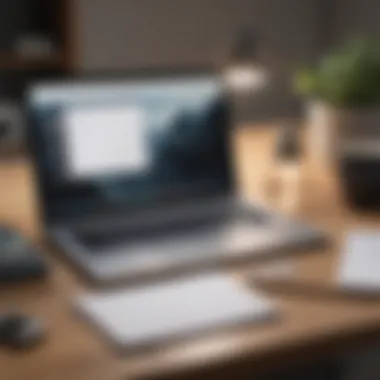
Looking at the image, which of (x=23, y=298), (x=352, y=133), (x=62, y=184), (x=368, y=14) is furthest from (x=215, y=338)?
(x=368, y=14)

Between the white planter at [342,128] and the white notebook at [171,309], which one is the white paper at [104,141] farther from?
the white planter at [342,128]

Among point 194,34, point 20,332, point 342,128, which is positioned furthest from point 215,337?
point 194,34

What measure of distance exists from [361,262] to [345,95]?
1.73 feet

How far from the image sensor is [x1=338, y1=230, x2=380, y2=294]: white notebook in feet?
3.99

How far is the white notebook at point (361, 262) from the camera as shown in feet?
3.99

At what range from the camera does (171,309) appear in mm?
1135

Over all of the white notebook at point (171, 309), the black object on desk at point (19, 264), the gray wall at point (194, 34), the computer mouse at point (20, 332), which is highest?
the gray wall at point (194, 34)

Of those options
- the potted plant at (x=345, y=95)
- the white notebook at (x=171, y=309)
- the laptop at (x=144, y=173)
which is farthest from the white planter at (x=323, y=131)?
the white notebook at (x=171, y=309)

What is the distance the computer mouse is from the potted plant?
91 centimetres

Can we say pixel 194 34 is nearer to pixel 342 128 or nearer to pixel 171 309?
pixel 342 128

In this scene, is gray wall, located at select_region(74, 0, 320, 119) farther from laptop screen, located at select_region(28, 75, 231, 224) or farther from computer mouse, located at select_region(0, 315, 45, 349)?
computer mouse, located at select_region(0, 315, 45, 349)

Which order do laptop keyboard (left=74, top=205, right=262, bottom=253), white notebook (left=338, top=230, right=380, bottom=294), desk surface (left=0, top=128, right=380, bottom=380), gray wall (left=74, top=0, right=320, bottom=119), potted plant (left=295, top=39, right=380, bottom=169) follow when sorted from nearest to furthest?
desk surface (left=0, top=128, right=380, bottom=380) → white notebook (left=338, top=230, right=380, bottom=294) → laptop keyboard (left=74, top=205, right=262, bottom=253) → potted plant (left=295, top=39, right=380, bottom=169) → gray wall (left=74, top=0, right=320, bottom=119)

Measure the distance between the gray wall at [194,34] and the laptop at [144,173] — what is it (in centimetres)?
199

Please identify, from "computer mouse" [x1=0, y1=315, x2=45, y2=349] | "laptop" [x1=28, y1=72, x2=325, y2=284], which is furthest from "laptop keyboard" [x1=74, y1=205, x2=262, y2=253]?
"computer mouse" [x1=0, y1=315, x2=45, y2=349]
